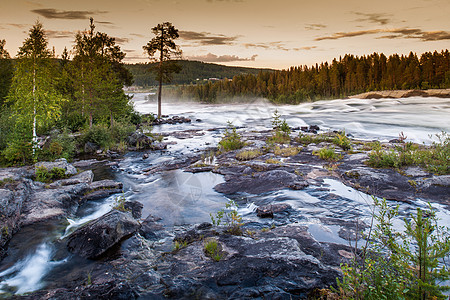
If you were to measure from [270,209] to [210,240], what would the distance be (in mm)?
2836

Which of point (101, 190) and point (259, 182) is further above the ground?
point (259, 182)

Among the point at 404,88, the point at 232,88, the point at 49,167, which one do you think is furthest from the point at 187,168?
the point at 232,88

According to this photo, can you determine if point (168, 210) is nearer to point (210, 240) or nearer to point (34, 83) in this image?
point (210, 240)

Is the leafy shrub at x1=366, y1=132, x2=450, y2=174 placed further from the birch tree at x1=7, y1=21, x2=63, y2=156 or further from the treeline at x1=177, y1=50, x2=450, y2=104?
the treeline at x1=177, y1=50, x2=450, y2=104

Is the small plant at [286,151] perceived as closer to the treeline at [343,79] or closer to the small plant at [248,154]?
the small plant at [248,154]

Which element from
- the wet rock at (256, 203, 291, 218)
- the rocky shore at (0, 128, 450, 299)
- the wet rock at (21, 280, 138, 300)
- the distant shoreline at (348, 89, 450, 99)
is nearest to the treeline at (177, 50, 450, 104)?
the distant shoreline at (348, 89, 450, 99)

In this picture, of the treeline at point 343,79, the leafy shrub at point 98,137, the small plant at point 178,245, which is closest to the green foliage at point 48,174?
the leafy shrub at point 98,137

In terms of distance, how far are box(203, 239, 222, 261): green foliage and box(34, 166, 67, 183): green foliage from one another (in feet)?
30.9

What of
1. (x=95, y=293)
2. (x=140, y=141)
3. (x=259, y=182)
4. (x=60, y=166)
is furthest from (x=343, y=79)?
(x=95, y=293)

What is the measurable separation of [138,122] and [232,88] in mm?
82403

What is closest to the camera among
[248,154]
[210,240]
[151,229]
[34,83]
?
[210,240]

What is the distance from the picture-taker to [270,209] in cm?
880

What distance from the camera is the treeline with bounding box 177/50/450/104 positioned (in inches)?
2726

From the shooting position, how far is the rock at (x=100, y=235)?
6.63m
